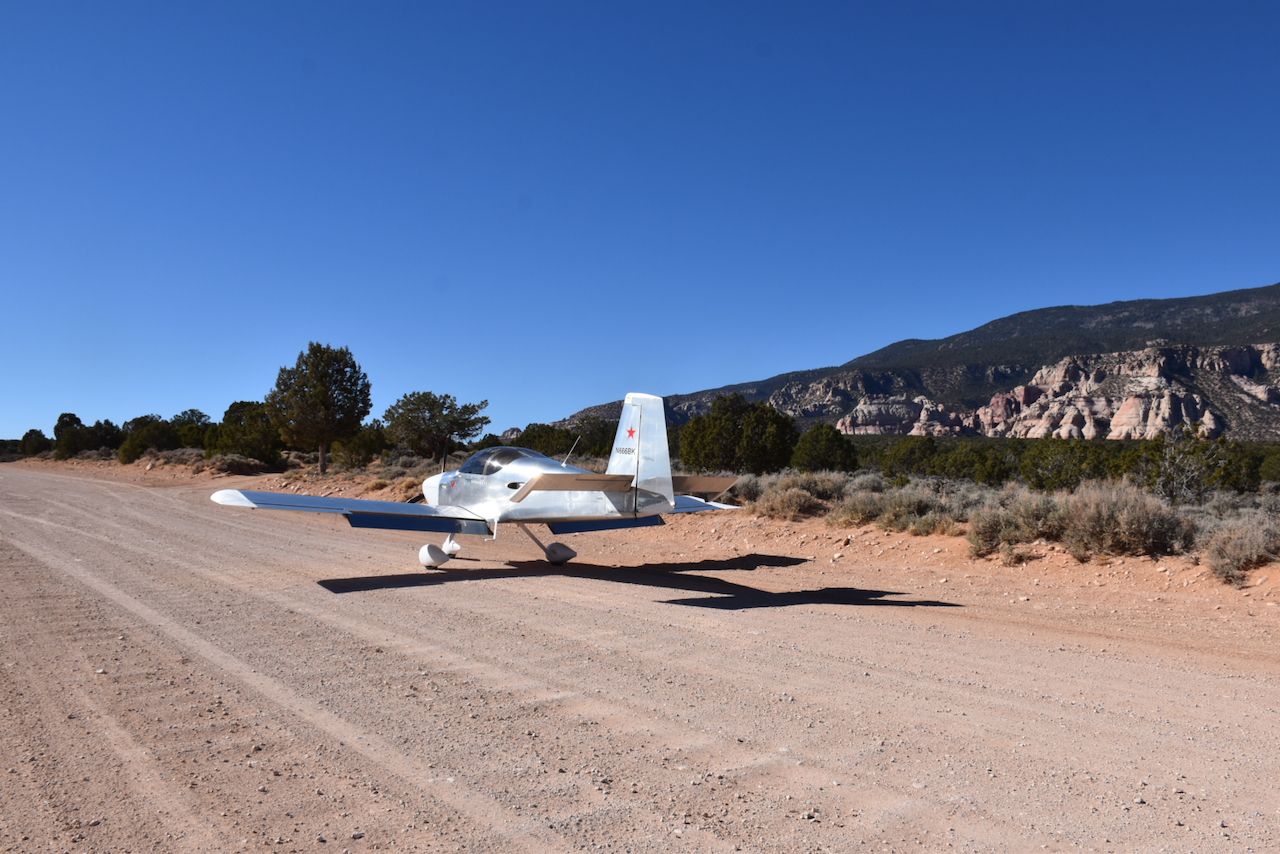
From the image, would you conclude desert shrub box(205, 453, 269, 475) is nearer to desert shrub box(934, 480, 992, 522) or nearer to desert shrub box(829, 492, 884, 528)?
desert shrub box(829, 492, 884, 528)

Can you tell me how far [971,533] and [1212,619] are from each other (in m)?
3.88

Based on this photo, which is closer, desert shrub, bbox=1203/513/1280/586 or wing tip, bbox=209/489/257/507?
desert shrub, bbox=1203/513/1280/586

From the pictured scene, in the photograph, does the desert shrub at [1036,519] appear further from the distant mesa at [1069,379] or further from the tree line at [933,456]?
the distant mesa at [1069,379]

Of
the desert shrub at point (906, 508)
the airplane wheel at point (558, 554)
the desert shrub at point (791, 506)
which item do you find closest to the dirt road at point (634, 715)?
the airplane wheel at point (558, 554)

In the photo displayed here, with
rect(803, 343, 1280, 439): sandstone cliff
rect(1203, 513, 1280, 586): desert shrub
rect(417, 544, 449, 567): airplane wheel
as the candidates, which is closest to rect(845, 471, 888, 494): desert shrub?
rect(1203, 513, 1280, 586): desert shrub

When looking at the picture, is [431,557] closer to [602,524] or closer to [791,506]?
[602,524]

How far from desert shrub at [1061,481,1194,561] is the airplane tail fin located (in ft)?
18.8

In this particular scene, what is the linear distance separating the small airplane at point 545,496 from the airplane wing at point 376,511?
1 centimetres

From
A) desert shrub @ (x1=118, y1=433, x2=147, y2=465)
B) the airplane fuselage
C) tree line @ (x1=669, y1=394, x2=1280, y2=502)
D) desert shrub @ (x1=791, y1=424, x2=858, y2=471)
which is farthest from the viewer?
desert shrub @ (x1=118, y1=433, x2=147, y2=465)

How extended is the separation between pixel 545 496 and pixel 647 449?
83.2 inches

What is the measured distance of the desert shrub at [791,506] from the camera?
51.7 ft

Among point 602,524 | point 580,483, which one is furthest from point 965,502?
point 580,483

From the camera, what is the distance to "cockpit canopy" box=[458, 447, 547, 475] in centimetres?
1265

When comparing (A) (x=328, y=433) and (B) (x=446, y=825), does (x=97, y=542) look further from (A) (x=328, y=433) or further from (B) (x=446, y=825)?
(A) (x=328, y=433)
